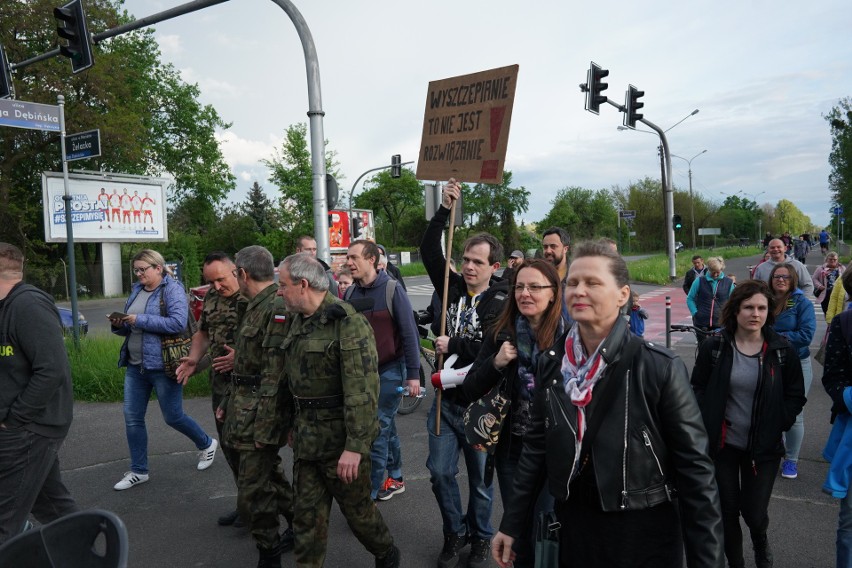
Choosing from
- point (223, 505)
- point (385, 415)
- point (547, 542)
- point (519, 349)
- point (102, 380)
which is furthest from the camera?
point (102, 380)

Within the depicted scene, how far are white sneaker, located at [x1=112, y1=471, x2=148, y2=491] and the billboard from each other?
2302 cm

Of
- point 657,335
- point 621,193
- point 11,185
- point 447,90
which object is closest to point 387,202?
point 621,193

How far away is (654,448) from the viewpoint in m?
1.98

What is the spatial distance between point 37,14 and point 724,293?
95.1 feet

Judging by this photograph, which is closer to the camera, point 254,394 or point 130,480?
point 254,394

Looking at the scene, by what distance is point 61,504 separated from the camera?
3.70 metres

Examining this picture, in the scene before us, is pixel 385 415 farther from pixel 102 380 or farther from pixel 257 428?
pixel 102 380

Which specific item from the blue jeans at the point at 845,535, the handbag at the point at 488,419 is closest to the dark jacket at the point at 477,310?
the handbag at the point at 488,419

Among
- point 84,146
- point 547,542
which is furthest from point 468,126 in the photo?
point 84,146

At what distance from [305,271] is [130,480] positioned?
3.10 meters

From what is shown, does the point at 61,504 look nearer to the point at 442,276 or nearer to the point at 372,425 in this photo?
the point at 372,425

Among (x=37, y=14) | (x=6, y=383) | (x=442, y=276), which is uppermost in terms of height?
(x=37, y=14)

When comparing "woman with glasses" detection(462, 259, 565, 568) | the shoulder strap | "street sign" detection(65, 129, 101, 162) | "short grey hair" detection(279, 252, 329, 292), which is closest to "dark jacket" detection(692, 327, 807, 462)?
"woman with glasses" detection(462, 259, 565, 568)

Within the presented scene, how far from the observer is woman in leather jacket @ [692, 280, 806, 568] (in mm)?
3326
